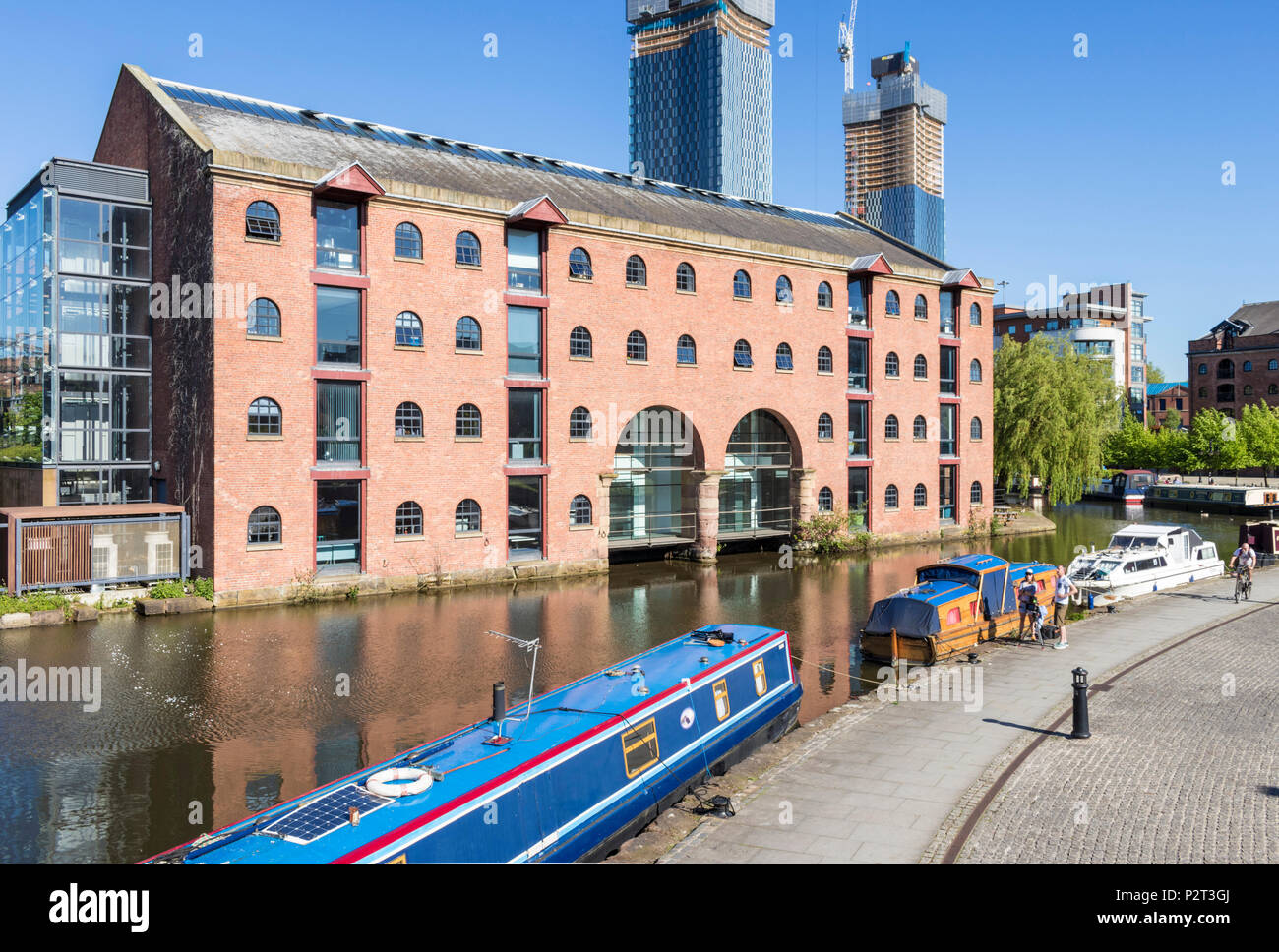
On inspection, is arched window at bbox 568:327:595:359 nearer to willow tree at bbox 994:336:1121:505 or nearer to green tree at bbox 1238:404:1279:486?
willow tree at bbox 994:336:1121:505

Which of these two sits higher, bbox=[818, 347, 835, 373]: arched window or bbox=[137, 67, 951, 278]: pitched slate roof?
bbox=[137, 67, 951, 278]: pitched slate roof

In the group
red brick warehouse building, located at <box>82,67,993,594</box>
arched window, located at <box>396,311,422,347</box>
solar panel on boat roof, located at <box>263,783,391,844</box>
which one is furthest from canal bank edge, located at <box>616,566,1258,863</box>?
arched window, located at <box>396,311,422,347</box>

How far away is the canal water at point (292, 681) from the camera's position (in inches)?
539

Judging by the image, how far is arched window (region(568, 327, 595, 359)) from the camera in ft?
117

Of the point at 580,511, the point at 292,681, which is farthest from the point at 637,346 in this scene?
the point at 292,681

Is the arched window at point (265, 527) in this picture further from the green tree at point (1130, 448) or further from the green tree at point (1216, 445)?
the green tree at point (1216, 445)

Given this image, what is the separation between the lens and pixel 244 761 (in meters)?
15.4

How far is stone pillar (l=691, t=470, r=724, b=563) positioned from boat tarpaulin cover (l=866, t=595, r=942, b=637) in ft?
59.3

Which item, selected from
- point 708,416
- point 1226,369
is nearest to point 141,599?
point 708,416

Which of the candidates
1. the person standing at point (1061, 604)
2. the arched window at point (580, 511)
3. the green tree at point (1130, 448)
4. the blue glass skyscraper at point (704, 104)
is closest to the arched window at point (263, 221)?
the arched window at point (580, 511)

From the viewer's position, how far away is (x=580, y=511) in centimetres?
3656

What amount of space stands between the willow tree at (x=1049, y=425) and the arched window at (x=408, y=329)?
3737 cm

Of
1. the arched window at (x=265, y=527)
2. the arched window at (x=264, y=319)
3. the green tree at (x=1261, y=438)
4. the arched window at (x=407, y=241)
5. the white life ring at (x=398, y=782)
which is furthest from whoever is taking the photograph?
the green tree at (x=1261, y=438)

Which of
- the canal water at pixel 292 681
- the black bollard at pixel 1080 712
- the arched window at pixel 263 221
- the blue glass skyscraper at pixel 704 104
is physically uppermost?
the blue glass skyscraper at pixel 704 104
